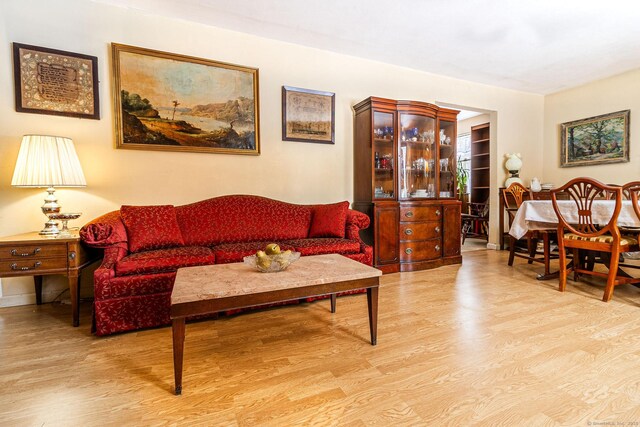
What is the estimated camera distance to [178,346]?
134cm

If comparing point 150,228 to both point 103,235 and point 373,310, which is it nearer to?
point 103,235

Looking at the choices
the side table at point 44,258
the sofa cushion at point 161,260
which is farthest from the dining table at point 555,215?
the side table at point 44,258

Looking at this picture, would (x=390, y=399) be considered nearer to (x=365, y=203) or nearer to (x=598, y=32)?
(x=365, y=203)

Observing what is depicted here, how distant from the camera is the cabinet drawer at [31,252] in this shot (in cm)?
200

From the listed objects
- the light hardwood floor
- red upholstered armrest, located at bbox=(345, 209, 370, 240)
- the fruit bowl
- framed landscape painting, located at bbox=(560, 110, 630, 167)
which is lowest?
the light hardwood floor

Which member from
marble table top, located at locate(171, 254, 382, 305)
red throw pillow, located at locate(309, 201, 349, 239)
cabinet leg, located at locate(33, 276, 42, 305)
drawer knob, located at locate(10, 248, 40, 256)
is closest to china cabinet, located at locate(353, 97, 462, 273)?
red throw pillow, located at locate(309, 201, 349, 239)

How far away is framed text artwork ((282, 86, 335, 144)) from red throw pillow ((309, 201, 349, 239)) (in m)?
0.94

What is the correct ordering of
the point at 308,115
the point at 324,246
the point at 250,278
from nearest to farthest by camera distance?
the point at 250,278, the point at 324,246, the point at 308,115

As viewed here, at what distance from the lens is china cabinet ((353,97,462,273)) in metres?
3.42

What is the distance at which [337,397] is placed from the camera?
131 cm

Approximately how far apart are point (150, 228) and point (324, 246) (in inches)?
57.6

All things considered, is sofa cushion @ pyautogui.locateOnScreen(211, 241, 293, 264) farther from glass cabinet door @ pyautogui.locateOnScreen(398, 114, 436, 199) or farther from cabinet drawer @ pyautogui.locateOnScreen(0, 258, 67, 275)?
glass cabinet door @ pyautogui.locateOnScreen(398, 114, 436, 199)

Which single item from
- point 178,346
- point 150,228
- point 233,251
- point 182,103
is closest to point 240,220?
point 233,251

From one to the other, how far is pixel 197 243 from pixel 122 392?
1.50m
